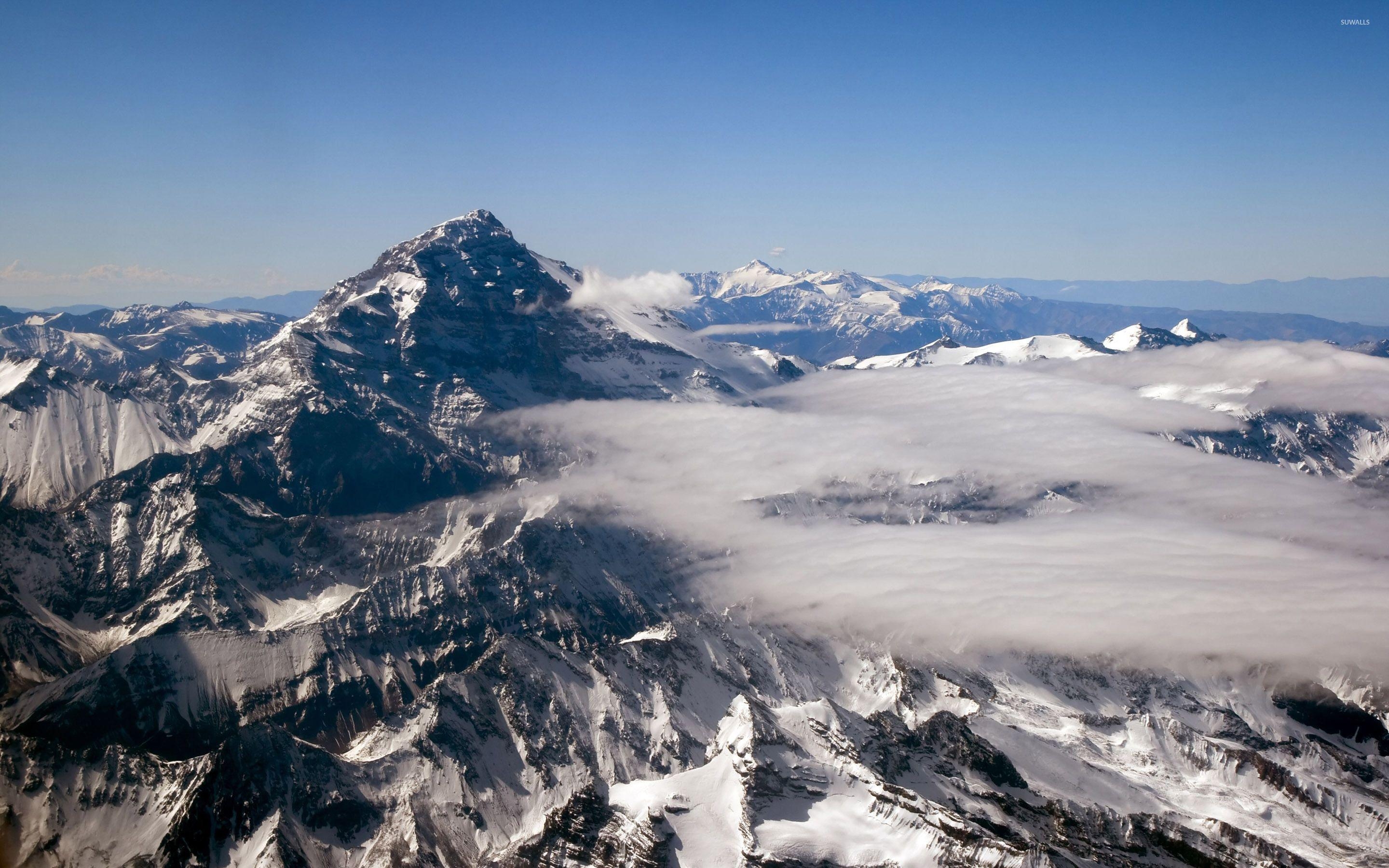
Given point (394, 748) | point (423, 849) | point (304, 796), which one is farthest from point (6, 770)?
point (423, 849)

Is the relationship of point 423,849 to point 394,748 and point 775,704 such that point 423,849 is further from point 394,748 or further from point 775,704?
point 775,704

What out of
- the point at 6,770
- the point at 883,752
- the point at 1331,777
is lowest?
the point at 1331,777

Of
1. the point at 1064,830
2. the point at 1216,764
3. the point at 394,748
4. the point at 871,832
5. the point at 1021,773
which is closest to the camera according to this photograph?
the point at 871,832

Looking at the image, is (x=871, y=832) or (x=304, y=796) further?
(x=304, y=796)

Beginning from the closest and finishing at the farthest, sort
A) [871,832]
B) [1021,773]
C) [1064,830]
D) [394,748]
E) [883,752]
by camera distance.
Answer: [871,832], [1064,830], [883,752], [1021,773], [394,748]

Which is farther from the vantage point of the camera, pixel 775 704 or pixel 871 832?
pixel 775 704

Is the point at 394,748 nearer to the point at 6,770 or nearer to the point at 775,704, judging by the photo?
the point at 6,770

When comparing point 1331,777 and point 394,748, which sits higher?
point 394,748

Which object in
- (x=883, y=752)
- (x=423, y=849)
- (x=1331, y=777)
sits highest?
(x=883, y=752)

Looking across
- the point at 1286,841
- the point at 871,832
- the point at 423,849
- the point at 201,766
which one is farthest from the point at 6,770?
the point at 1286,841
